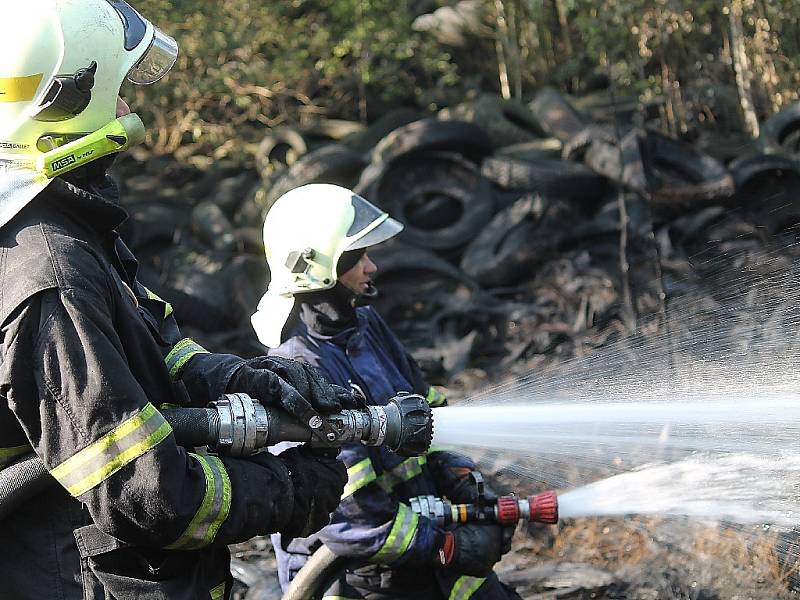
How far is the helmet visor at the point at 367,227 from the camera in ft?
12.3

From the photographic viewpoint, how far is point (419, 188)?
10664mm

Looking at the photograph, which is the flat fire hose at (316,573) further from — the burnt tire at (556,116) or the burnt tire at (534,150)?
the burnt tire at (556,116)

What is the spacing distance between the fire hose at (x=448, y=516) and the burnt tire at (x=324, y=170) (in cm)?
716

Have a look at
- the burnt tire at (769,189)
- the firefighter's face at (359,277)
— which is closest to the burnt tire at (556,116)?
the burnt tire at (769,189)

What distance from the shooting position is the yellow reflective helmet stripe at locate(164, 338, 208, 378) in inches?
104

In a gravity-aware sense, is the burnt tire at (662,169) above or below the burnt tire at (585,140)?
below

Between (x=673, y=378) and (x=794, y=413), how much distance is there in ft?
3.55

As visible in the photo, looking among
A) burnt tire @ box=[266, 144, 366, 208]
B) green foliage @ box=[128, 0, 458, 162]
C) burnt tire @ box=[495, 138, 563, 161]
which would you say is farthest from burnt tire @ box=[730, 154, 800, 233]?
green foliage @ box=[128, 0, 458, 162]

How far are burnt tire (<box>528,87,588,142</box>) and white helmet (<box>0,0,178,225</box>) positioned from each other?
9152 millimetres

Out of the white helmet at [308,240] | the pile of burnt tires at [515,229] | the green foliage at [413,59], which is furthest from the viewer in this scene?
the green foliage at [413,59]

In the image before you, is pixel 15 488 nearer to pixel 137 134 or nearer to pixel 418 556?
pixel 137 134

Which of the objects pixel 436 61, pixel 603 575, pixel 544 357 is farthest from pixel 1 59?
pixel 436 61

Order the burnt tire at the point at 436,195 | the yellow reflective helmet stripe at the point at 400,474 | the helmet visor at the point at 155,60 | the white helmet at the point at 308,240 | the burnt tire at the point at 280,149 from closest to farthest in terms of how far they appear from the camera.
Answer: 1. the helmet visor at the point at 155,60
2. the yellow reflective helmet stripe at the point at 400,474
3. the white helmet at the point at 308,240
4. the burnt tire at the point at 436,195
5. the burnt tire at the point at 280,149

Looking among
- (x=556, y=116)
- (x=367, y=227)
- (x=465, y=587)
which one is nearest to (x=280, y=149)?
(x=556, y=116)
